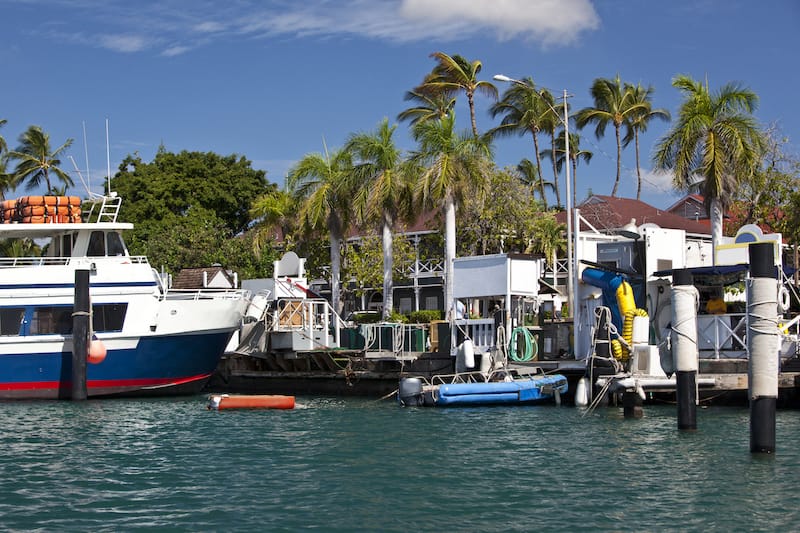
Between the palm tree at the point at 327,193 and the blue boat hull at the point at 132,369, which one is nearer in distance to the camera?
the blue boat hull at the point at 132,369

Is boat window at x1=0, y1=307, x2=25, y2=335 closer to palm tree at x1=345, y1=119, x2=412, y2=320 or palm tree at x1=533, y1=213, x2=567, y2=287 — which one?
palm tree at x1=345, y1=119, x2=412, y2=320

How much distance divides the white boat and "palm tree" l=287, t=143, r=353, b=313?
10088mm

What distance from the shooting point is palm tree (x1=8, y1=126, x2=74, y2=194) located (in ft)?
212

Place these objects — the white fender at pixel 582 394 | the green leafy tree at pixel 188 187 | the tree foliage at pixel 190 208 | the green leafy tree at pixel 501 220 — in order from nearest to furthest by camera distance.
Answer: the white fender at pixel 582 394 < the green leafy tree at pixel 501 220 < the tree foliage at pixel 190 208 < the green leafy tree at pixel 188 187

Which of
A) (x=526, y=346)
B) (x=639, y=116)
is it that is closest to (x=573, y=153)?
(x=639, y=116)

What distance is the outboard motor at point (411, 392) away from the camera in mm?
29125

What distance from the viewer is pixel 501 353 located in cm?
3083

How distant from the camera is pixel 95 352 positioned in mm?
31484

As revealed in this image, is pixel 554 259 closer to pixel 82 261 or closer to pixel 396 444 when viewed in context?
pixel 82 261

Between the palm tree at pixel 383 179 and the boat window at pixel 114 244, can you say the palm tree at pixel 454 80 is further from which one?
the boat window at pixel 114 244

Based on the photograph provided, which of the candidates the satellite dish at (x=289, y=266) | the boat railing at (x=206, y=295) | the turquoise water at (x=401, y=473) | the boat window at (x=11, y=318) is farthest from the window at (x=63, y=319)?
the satellite dish at (x=289, y=266)

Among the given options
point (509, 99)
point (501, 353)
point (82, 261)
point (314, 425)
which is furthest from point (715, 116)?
point (509, 99)

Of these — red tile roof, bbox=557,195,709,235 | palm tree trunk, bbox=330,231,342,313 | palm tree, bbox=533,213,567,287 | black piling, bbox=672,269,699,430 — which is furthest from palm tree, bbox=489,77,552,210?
black piling, bbox=672,269,699,430

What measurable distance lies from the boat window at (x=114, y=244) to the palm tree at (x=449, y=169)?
11.6 m
